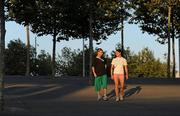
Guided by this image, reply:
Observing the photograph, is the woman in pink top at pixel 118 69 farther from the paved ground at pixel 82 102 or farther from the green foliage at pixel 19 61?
the green foliage at pixel 19 61

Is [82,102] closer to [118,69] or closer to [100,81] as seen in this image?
[100,81]

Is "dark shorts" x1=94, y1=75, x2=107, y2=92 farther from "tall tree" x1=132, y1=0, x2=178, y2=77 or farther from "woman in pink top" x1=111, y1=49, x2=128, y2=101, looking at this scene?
"tall tree" x1=132, y1=0, x2=178, y2=77

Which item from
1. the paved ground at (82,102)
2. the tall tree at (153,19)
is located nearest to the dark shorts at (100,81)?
the paved ground at (82,102)

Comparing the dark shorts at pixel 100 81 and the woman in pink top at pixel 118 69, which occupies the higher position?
the woman in pink top at pixel 118 69

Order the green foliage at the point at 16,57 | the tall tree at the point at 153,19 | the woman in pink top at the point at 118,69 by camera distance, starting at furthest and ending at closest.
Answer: the green foliage at the point at 16,57
the tall tree at the point at 153,19
the woman in pink top at the point at 118,69

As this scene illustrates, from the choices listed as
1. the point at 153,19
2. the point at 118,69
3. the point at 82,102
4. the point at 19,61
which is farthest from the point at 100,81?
the point at 19,61

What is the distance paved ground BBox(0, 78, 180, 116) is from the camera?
53.1ft

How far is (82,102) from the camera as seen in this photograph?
2030 cm

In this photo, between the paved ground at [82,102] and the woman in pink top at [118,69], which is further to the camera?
the woman in pink top at [118,69]

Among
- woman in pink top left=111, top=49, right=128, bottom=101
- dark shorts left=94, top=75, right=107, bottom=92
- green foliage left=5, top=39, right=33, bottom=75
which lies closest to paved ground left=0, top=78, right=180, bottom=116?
dark shorts left=94, top=75, right=107, bottom=92

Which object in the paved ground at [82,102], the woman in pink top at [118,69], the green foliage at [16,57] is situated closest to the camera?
the paved ground at [82,102]

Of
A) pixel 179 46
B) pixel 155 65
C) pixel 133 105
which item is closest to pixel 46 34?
pixel 179 46

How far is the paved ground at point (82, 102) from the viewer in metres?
16.2

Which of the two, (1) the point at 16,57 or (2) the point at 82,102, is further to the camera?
(1) the point at 16,57
